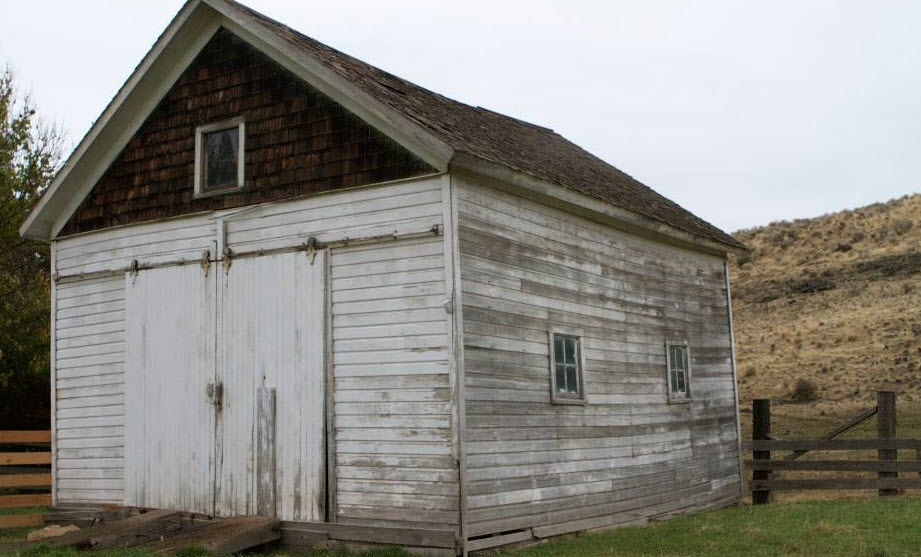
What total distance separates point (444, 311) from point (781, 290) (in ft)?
131

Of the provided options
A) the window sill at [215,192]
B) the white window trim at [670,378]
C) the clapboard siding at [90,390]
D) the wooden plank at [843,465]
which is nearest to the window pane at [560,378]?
the white window trim at [670,378]

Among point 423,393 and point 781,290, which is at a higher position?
point 781,290

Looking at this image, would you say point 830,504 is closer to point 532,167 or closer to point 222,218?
point 532,167

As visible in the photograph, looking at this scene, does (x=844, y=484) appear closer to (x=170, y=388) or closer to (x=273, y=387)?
(x=273, y=387)

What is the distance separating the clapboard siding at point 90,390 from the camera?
15.3 m

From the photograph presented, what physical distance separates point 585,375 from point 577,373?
16cm

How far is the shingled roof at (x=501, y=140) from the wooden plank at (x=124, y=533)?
19.6 feet

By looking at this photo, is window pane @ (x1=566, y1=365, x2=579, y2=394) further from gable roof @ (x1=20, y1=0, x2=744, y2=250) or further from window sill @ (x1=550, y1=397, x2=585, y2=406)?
gable roof @ (x1=20, y1=0, x2=744, y2=250)

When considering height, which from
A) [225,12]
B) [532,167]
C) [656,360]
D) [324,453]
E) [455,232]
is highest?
[225,12]

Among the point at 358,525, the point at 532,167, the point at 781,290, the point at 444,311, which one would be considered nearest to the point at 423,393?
the point at 444,311

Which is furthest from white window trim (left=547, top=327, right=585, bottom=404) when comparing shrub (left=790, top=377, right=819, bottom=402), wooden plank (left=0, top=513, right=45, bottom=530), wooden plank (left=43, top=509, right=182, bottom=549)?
shrub (left=790, top=377, right=819, bottom=402)

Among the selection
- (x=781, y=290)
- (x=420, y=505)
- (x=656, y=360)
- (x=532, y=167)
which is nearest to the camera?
(x=420, y=505)

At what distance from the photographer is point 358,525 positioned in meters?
12.4

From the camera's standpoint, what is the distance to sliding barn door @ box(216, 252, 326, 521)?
13.0 meters
